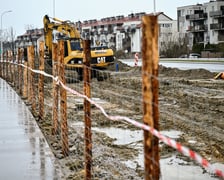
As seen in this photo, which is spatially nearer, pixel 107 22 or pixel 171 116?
pixel 171 116

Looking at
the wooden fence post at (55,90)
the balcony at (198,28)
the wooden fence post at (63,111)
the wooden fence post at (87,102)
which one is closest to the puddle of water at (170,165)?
the wooden fence post at (63,111)

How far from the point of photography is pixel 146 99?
13.2 feet

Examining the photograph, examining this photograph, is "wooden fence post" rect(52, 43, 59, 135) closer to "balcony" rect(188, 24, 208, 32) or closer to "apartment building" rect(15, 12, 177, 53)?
"balcony" rect(188, 24, 208, 32)

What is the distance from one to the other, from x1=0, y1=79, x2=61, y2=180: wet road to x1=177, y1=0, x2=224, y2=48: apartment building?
258 feet

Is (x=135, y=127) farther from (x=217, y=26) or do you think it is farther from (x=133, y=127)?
(x=217, y=26)

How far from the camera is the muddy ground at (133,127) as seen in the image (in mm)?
8086

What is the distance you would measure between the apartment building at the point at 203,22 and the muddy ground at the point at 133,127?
6895 cm

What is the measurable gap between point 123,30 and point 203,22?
33.2 metres

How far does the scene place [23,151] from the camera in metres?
8.77

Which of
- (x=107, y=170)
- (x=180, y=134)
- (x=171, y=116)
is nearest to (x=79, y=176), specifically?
(x=107, y=170)

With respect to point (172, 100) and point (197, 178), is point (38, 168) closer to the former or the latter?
point (197, 178)

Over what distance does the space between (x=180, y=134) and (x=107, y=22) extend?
13884 cm

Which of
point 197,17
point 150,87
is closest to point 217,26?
point 197,17

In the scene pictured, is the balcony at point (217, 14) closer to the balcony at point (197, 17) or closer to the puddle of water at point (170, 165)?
the balcony at point (197, 17)
